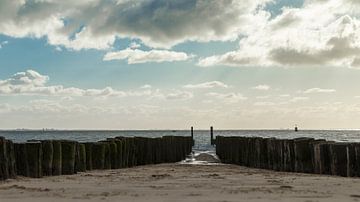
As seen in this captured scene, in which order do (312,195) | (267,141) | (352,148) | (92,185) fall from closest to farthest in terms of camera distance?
(312,195), (92,185), (352,148), (267,141)

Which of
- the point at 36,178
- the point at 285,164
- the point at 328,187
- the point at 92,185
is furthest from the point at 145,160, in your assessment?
the point at 328,187

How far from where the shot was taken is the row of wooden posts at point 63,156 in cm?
1163

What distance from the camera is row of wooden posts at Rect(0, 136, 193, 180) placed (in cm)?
1163

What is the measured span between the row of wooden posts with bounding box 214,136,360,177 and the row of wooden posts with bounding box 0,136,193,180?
4.94 meters

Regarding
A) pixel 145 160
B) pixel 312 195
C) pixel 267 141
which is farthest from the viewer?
pixel 145 160

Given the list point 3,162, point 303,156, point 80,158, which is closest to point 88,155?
point 80,158

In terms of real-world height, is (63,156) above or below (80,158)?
above

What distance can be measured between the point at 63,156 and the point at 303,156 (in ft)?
22.7

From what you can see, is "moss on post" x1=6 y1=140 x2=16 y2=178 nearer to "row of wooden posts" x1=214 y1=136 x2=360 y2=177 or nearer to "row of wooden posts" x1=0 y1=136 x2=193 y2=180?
"row of wooden posts" x1=0 y1=136 x2=193 y2=180

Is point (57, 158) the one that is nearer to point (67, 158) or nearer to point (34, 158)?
point (67, 158)

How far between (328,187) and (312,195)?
121 cm

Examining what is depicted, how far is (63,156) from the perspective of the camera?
13.8 meters

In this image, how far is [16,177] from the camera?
11641 mm

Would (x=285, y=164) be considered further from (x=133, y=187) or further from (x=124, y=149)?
(x=133, y=187)
